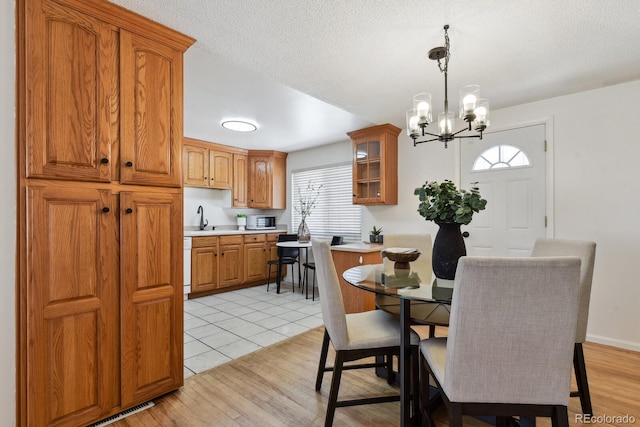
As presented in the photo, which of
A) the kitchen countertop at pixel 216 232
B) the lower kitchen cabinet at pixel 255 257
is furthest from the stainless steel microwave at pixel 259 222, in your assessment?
the lower kitchen cabinet at pixel 255 257

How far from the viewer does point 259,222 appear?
18.6ft

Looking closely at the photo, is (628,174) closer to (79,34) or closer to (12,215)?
(79,34)

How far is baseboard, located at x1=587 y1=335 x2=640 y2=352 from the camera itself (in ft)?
8.67

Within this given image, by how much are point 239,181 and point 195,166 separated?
831 millimetres

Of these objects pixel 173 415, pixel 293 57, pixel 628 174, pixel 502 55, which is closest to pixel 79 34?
pixel 293 57

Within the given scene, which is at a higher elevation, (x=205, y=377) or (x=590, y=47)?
(x=590, y=47)

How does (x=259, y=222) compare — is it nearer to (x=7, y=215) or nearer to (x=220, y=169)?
(x=220, y=169)

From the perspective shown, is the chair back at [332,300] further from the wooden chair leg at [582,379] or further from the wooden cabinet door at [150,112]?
the wooden chair leg at [582,379]

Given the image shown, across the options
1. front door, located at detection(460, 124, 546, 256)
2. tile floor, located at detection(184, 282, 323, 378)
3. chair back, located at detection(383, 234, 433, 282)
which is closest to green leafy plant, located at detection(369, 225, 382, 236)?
front door, located at detection(460, 124, 546, 256)

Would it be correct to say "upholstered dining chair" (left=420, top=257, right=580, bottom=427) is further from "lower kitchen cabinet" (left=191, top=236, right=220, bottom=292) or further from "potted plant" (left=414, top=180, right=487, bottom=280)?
"lower kitchen cabinet" (left=191, top=236, right=220, bottom=292)

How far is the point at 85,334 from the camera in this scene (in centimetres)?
162

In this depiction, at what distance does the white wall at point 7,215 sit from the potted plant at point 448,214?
2077 mm

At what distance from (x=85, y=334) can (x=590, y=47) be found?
3533 mm

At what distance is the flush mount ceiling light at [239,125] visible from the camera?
3.80 metres
